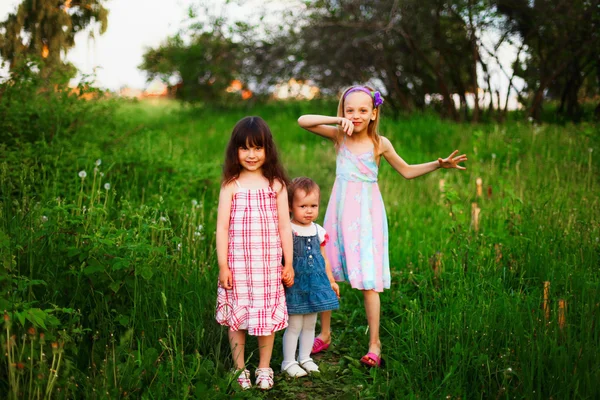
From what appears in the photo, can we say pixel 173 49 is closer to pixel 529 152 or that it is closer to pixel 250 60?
pixel 250 60

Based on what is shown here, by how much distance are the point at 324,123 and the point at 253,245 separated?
950mm

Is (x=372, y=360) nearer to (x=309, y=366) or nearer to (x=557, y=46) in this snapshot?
(x=309, y=366)

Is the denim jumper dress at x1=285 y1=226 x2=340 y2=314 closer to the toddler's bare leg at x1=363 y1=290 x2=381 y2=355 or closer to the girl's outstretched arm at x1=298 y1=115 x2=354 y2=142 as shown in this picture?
the toddler's bare leg at x1=363 y1=290 x2=381 y2=355

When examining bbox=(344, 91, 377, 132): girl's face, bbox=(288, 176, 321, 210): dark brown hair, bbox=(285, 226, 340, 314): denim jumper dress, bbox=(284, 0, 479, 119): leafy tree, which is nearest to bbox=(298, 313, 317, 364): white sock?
bbox=(285, 226, 340, 314): denim jumper dress

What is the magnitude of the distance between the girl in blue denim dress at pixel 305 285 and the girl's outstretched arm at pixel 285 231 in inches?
5.5

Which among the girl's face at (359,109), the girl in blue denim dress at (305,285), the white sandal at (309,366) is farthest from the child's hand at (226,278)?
the girl's face at (359,109)

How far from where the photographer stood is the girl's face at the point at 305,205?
12.1 feet

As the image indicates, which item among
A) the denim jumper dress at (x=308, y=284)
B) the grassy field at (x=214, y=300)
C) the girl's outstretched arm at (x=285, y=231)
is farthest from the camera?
the denim jumper dress at (x=308, y=284)

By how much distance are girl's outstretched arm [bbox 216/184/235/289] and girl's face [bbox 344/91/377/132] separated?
3.09ft

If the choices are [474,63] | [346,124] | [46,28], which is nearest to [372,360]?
[346,124]

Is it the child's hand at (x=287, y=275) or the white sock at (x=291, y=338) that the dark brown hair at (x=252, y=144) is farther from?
the white sock at (x=291, y=338)

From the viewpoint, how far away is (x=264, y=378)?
3469mm

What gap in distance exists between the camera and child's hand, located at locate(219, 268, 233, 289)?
135 inches

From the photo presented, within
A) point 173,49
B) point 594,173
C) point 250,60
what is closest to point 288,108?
point 250,60
